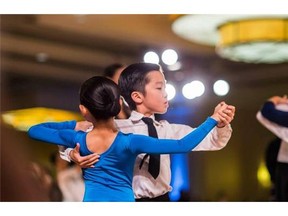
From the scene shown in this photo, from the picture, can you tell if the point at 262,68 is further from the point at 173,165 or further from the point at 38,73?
the point at 38,73

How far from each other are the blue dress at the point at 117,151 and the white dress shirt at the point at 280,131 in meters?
0.37

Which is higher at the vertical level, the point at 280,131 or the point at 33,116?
the point at 33,116

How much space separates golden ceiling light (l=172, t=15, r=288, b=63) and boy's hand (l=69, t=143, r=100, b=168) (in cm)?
67

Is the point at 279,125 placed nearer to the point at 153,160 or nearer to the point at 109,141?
the point at 153,160

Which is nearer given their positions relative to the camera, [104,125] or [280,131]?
[104,125]

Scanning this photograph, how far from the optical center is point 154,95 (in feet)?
7.80

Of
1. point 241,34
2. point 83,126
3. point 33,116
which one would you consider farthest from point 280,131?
Answer: point 33,116

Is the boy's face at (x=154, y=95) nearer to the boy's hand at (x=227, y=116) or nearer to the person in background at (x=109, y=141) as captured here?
the person in background at (x=109, y=141)

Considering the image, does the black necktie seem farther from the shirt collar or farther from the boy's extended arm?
the boy's extended arm

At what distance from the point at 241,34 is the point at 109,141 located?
28.7 inches

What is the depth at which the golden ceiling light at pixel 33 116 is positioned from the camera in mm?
2465

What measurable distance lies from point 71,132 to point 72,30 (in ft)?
1.62

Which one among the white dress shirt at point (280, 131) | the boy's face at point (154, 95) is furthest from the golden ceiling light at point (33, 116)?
the white dress shirt at point (280, 131)
